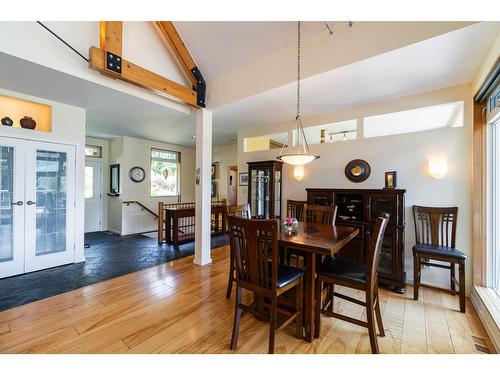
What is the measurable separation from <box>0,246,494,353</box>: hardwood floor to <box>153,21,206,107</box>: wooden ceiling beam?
281cm

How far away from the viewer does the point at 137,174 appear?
20.2 feet

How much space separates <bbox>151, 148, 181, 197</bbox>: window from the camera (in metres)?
6.62

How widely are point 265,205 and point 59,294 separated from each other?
318cm

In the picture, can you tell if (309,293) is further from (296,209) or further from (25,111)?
(25,111)

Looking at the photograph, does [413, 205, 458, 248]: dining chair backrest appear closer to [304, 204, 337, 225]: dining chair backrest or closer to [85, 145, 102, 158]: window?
[304, 204, 337, 225]: dining chair backrest

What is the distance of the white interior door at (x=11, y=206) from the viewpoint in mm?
3006

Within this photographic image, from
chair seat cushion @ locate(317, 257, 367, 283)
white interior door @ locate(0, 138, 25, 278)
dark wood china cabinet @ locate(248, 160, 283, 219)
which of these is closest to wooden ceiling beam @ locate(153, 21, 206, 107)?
dark wood china cabinet @ locate(248, 160, 283, 219)

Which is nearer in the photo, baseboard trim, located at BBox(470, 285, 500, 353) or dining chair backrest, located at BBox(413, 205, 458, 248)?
baseboard trim, located at BBox(470, 285, 500, 353)

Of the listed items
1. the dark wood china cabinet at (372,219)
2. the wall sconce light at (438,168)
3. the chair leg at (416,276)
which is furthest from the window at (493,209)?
the dark wood china cabinet at (372,219)

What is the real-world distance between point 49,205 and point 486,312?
547cm

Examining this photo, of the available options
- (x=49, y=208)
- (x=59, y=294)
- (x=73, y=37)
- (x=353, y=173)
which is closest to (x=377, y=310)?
(x=353, y=173)

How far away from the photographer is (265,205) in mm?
4355

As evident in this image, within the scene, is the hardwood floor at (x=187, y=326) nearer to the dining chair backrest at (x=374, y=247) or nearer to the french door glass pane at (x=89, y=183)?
the dining chair backrest at (x=374, y=247)
